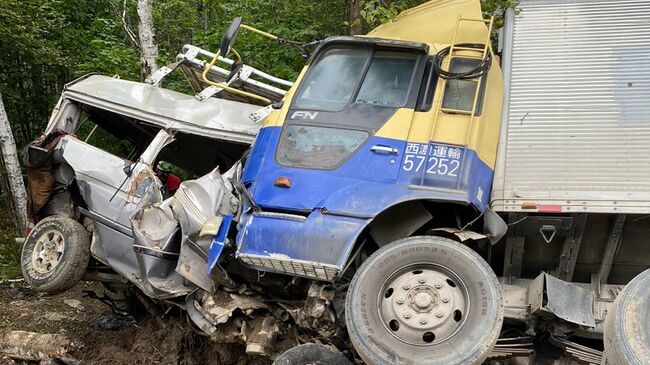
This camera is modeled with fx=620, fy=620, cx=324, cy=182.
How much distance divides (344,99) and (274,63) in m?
4.68

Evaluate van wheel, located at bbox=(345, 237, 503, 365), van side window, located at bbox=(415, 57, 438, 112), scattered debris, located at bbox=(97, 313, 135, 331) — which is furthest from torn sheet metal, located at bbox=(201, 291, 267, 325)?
scattered debris, located at bbox=(97, 313, 135, 331)

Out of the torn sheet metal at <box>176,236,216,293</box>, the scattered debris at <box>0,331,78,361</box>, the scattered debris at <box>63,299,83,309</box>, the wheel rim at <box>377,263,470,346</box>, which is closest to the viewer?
the wheel rim at <box>377,263,470,346</box>

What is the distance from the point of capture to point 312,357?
4172 millimetres

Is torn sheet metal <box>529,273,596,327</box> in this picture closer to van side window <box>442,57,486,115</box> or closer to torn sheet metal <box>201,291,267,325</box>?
van side window <box>442,57,486,115</box>

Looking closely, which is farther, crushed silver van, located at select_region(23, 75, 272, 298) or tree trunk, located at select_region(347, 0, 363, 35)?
tree trunk, located at select_region(347, 0, 363, 35)

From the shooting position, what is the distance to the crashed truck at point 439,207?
3.93 metres

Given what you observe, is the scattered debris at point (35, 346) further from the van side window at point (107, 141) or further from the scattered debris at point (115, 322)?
the van side window at point (107, 141)

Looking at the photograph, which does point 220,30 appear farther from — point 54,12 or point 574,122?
point 574,122

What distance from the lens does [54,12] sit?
491 inches

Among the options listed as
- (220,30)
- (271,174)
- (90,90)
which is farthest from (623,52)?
(220,30)

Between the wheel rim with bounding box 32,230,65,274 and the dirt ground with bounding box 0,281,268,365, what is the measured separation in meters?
0.97

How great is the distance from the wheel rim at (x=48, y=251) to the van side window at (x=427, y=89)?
348 centimetres

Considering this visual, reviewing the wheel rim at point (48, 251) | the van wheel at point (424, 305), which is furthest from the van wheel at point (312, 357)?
the wheel rim at point (48, 251)

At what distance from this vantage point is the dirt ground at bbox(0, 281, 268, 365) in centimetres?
570
